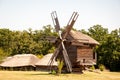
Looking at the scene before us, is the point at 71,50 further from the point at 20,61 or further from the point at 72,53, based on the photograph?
the point at 20,61

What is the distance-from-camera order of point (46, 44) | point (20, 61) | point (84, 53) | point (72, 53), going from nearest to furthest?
1. point (72, 53)
2. point (84, 53)
3. point (20, 61)
4. point (46, 44)

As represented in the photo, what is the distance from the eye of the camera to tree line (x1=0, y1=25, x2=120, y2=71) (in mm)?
61625

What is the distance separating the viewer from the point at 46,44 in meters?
82.4

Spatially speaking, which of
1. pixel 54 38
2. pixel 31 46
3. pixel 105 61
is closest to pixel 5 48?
pixel 31 46

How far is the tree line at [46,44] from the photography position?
61625 mm

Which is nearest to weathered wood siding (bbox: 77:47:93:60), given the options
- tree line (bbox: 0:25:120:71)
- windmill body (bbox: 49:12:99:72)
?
windmill body (bbox: 49:12:99:72)

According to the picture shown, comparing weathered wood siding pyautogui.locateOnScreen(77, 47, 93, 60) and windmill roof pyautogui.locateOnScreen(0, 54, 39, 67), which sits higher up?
weathered wood siding pyautogui.locateOnScreen(77, 47, 93, 60)

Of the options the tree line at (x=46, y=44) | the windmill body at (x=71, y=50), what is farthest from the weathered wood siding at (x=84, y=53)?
the tree line at (x=46, y=44)

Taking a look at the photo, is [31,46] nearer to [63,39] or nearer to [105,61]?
[105,61]

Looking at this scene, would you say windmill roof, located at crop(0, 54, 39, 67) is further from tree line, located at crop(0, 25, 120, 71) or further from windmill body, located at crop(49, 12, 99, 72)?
windmill body, located at crop(49, 12, 99, 72)

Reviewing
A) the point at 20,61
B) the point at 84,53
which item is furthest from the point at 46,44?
the point at 84,53

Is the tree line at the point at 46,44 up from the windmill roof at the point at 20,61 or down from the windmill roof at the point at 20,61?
up

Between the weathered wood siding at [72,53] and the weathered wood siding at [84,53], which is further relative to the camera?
the weathered wood siding at [84,53]

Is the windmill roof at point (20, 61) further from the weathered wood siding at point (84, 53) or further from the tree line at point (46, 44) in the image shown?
the weathered wood siding at point (84, 53)
